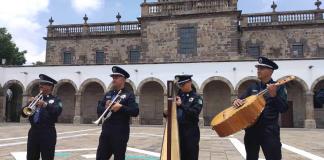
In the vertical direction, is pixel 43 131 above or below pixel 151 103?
above

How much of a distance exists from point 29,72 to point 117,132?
25630 millimetres

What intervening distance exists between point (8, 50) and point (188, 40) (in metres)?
22.3

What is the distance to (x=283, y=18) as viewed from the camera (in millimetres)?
29109

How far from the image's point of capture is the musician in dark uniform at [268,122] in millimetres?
4598

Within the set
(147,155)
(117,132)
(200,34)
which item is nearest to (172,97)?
(117,132)

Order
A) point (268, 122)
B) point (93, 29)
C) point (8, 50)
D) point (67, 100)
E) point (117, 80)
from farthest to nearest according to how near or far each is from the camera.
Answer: point (8, 50) → point (93, 29) → point (67, 100) → point (117, 80) → point (268, 122)

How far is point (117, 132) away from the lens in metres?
4.92

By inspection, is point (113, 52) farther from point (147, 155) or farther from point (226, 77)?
point (147, 155)

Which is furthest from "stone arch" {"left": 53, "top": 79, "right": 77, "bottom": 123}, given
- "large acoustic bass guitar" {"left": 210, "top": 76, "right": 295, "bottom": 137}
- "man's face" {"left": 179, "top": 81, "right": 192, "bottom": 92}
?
"large acoustic bass guitar" {"left": 210, "top": 76, "right": 295, "bottom": 137}

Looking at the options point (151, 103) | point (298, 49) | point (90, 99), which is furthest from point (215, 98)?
point (90, 99)

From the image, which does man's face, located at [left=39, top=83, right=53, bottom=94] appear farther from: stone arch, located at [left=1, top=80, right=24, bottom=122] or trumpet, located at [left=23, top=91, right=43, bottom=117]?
stone arch, located at [left=1, top=80, right=24, bottom=122]

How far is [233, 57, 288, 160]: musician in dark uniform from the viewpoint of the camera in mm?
4598

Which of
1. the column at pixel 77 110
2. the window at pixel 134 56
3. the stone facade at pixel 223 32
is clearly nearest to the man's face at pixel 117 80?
the column at pixel 77 110

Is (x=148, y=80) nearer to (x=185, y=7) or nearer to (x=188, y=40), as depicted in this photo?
(x=188, y=40)
